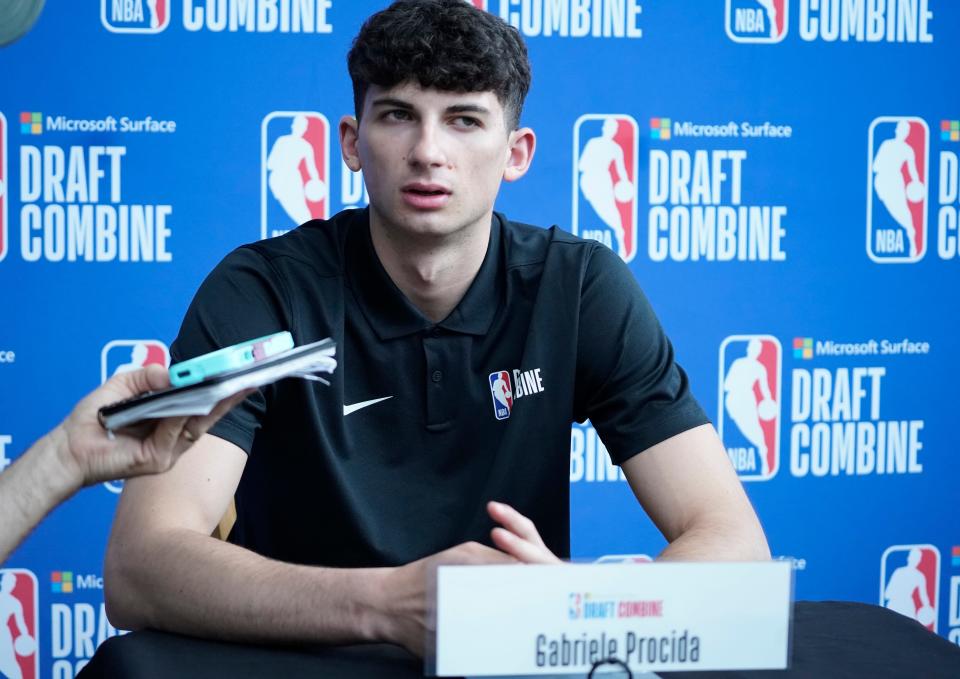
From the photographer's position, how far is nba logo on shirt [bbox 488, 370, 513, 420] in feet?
5.01

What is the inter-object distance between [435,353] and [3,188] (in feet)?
4.53

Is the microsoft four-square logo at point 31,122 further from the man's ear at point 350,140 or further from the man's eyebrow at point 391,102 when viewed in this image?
the man's eyebrow at point 391,102

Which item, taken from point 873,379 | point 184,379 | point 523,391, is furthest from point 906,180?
point 184,379

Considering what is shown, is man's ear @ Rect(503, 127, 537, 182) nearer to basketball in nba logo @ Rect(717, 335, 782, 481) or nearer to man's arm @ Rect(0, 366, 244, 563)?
man's arm @ Rect(0, 366, 244, 563)

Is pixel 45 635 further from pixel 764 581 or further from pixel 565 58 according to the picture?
pixel 764 581

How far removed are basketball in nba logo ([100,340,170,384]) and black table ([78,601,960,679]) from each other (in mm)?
1479

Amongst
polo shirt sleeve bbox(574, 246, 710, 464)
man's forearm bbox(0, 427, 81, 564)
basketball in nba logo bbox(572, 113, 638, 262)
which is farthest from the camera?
basketball in nba logo bbox(572, 113, 638, 262)

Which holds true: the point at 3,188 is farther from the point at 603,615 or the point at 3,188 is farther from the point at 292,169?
the point at 603,615

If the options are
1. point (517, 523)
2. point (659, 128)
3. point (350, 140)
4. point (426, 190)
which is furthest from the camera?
point (659, 128)

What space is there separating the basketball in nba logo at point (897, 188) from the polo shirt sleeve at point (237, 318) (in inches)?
69.1

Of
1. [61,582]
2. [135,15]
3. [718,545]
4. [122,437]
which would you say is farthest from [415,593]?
[135,15]

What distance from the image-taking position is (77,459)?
976 millimetres

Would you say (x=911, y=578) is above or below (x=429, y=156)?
below

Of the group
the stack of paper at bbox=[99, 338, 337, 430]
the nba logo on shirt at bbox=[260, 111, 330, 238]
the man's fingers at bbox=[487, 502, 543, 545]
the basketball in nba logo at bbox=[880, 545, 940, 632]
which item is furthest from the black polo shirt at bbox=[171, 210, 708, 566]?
the basketball in nba logo at bbox=[880, 545, 940, 632]
